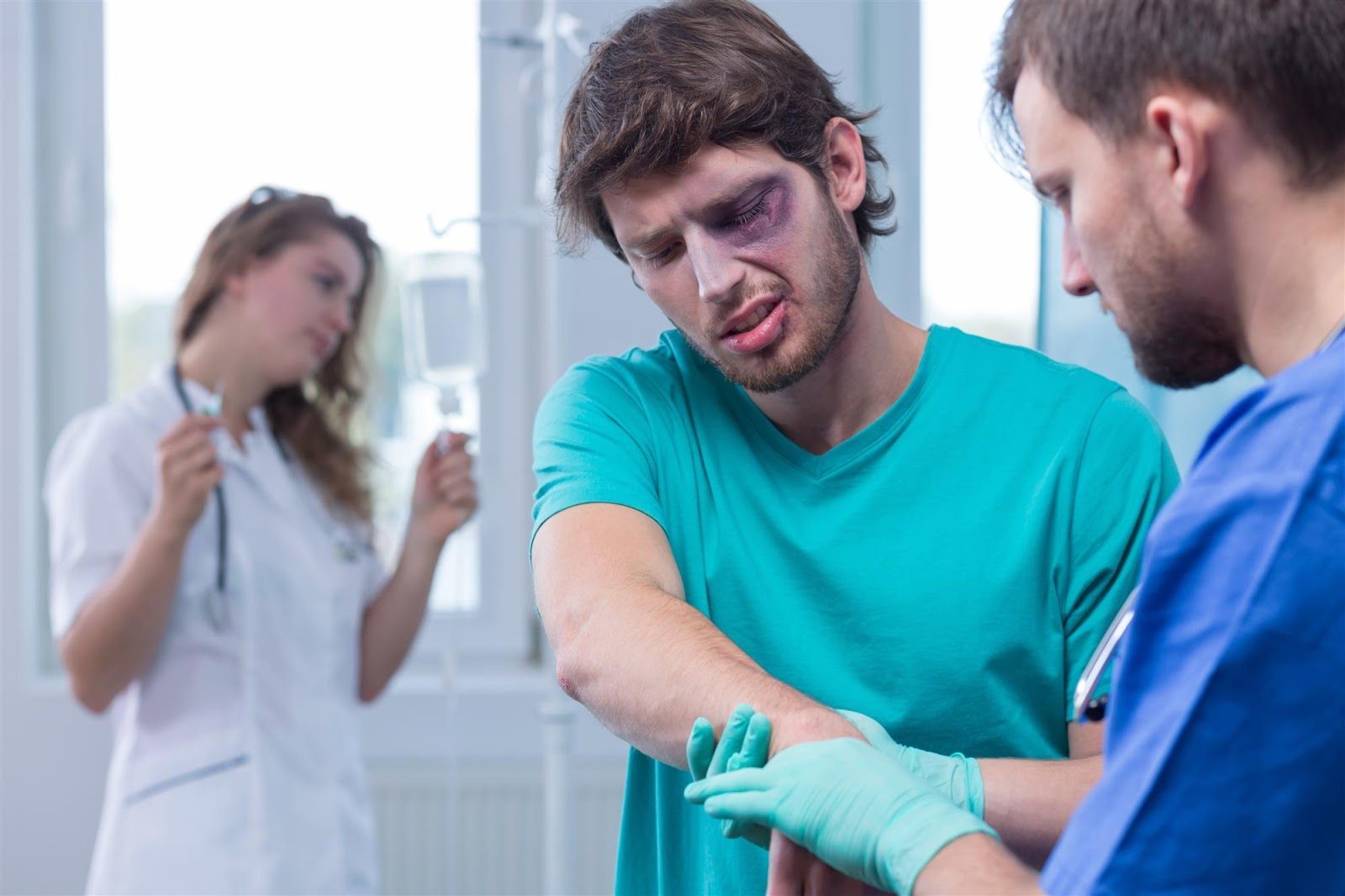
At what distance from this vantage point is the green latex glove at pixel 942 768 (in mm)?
892

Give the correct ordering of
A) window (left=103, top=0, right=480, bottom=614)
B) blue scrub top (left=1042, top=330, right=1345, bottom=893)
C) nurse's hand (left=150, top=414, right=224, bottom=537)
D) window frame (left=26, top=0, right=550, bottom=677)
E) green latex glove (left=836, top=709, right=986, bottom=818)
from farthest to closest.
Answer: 1. window (left=103, top=0, right=480, bottom=614)
2. window frame (left=26, top=0, right=550, bottom=677)
3. nurse's hand (left=150, top=414, right=224, bottom=537)
4. green latex glove (left=836, top=709, right=986, bottom=818)
5. blue scrub top (left=1042, top=330, right=1345, bottom=893)

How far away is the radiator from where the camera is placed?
2.64m

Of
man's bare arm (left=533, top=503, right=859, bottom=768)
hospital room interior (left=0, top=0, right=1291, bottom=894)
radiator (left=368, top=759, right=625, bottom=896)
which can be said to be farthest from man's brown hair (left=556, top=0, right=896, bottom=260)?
radiator (left=368, top=759, right=625, bottom=896)

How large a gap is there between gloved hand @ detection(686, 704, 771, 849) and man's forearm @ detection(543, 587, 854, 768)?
1 cm

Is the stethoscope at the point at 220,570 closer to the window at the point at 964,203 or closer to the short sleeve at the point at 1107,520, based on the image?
the short sleeve at the point at 1107,520

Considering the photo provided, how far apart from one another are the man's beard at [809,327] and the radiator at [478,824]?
174 centimetres

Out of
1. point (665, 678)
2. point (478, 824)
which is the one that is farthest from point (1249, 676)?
point (478, 824)

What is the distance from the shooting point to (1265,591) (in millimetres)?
556

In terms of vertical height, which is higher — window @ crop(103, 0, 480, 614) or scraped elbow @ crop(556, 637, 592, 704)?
window @ crop(103, 0, 480, 614)

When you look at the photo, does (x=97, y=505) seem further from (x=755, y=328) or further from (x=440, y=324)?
(x=755, y=328)

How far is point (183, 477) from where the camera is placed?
1.78 metres

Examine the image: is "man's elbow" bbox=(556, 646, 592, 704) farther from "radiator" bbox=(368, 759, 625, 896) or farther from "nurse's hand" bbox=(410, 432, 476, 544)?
"radiator" bbox=(368, 759, 625, 896)

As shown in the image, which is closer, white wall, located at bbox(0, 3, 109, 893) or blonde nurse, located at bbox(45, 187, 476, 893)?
blonde nurse, located at bbox(45, 187, 476, 893)

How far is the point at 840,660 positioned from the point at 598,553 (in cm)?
22
